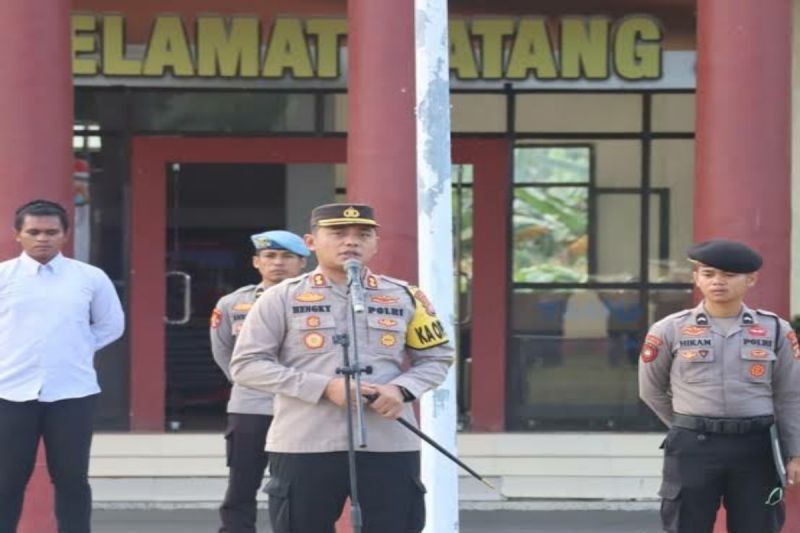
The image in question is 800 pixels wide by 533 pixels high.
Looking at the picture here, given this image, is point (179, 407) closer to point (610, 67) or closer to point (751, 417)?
point (610, 67)

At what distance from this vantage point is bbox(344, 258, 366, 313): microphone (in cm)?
509

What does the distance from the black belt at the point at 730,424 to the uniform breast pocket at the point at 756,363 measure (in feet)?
0.54

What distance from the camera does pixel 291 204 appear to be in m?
11.6

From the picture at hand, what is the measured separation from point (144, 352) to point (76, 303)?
15.2 ft

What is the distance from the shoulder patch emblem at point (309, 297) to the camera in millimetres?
5195

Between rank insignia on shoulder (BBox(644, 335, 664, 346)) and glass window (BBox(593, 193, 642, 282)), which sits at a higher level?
glass window (BBox(593, 193, 642, 282))

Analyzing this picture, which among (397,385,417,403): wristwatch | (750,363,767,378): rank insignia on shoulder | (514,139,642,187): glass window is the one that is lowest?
(750,363,767,378): rank insignia on shoulder

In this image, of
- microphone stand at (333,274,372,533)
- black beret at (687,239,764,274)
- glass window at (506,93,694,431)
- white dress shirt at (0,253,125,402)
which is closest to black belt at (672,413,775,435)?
black beret at (687,239,764,274)

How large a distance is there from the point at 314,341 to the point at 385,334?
0.26m

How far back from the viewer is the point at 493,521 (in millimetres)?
9453

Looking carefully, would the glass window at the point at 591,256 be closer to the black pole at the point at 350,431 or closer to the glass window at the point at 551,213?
the glass window at the point at 551,213

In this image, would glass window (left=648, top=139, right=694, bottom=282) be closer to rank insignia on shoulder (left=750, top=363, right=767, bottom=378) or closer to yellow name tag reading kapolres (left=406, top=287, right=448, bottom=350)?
rank insignia on shoulder (left=750, top=363, right=767, bottom=378)

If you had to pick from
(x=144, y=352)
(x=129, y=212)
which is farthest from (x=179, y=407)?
(x=129, y=212)

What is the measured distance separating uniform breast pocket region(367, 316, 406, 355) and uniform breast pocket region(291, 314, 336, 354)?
0.45 ft
